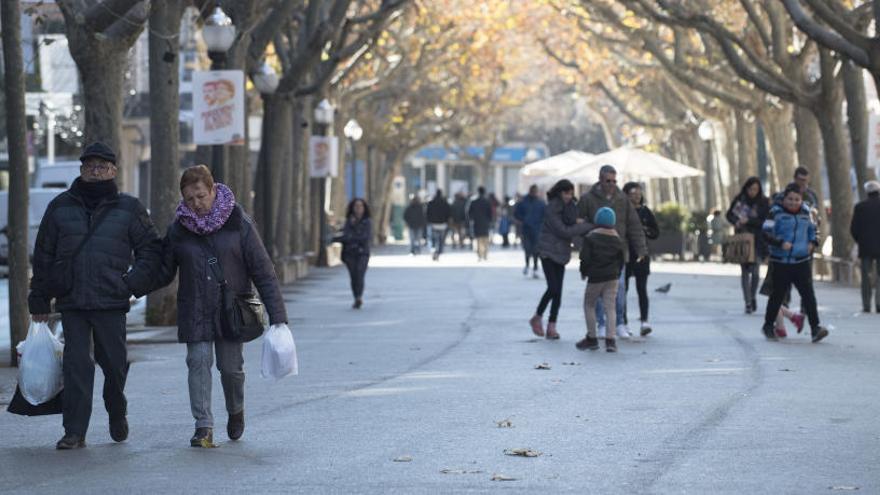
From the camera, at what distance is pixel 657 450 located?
33.7ft

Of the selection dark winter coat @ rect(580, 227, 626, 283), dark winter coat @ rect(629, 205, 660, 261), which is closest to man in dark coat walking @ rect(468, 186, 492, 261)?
dark winter coat @ rect(629, 205, 660, 261)

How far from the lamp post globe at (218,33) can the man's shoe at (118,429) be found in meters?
13.1

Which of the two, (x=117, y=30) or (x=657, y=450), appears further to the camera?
(x=117, y=30)

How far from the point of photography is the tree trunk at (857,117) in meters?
31.6

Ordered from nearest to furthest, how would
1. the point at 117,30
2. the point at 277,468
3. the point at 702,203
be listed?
1. the point at 277,468
2. the point at 117,30
3. the point at 702,203

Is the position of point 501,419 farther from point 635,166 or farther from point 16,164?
point 635,166

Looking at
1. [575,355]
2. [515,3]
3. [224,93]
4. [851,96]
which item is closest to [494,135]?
[515,3]

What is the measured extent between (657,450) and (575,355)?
23.1 ft

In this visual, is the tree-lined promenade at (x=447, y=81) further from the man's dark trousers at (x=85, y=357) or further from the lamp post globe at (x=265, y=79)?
the man's dark trousers at (x=85, y=357)

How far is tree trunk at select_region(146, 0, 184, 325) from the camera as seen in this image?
21.6m

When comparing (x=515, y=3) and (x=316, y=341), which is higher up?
(x=515, y=3)

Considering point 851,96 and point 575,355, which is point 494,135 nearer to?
point 851,96

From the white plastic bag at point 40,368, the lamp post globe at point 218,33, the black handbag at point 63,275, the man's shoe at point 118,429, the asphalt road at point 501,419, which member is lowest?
the asphalt road at point 501,419

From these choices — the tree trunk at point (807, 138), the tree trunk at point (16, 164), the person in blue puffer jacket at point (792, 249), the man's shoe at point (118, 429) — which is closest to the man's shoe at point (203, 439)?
the man's shoe at point (118, 429)
